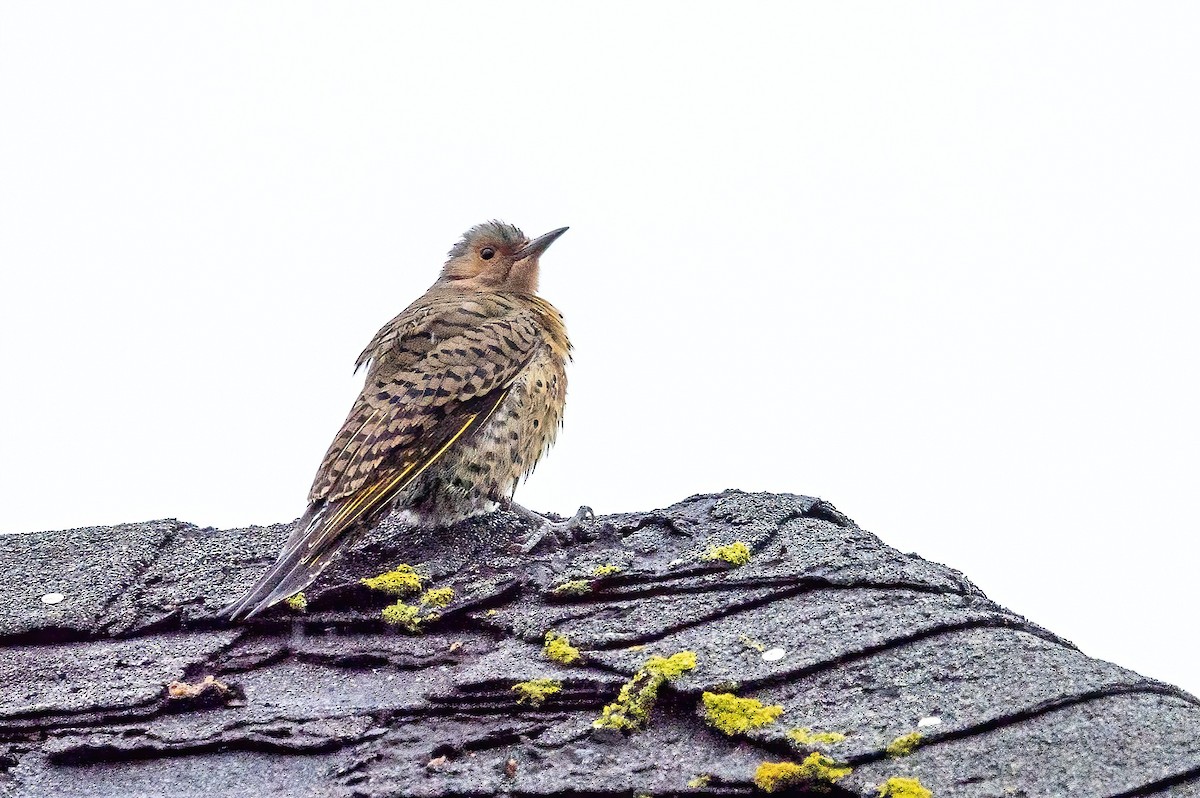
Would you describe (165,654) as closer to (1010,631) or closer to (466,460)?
(466,460)

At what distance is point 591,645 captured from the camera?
3264 mm

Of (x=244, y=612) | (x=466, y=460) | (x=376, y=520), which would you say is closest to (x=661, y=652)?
(x=244, y=612)

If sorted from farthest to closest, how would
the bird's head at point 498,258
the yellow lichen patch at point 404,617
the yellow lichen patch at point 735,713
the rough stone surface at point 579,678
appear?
the bird's head at point 498,258
the yellow lichen patch at point 404,617
the yellow lichen patch at point 735,713
the rough stone surface at point 579,678

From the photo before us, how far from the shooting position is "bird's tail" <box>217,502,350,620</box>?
3.71 m

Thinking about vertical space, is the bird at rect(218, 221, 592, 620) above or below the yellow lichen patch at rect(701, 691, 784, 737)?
above

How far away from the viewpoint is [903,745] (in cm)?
262

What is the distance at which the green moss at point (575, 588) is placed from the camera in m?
3.59

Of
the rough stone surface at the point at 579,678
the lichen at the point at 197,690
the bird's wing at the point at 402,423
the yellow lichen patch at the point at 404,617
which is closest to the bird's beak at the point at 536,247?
the bird's wing at the point at 402,423

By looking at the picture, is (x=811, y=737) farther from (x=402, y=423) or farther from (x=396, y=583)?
(x=402, y=423)

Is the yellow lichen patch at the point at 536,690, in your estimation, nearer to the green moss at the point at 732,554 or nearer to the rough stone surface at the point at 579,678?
the rough stone surface at the point at 579,678

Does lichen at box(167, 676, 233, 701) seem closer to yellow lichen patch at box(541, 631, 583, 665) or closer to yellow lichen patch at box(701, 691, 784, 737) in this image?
yellow lichen patch at box(541, 631, 583, 665)

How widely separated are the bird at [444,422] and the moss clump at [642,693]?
41.0 inches

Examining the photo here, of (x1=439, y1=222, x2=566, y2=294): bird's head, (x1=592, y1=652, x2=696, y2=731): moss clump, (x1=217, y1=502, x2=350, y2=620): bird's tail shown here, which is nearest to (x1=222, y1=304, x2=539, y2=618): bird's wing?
(x1=217, y1=502, x2=350, y2=620): bird's tail

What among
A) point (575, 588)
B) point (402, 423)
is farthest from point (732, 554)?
point (402, 423)
